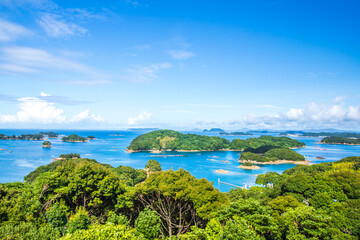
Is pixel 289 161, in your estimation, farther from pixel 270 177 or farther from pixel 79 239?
pixel 79 239

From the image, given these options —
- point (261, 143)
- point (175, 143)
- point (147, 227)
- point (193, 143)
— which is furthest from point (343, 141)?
point (147, 227)

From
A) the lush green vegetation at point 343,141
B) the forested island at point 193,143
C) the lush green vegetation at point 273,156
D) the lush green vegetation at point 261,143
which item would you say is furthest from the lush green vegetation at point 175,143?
the lush green vegetation at point 343,141

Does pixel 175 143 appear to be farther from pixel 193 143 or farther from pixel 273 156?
pixel 273 156

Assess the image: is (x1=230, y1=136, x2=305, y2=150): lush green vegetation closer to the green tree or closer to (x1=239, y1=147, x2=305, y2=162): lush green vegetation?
(x1=239, y1=147, x2=305, y2=162): lush green vegetation

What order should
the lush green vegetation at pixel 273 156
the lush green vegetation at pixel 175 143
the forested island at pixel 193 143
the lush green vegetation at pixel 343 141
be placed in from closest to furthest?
the lush green vegetation at pixel 273 156 → the lush green vegetation at pixel 175 143 → the forested island at pixel 193 143 → the lush green vegetation at pixel 343 141

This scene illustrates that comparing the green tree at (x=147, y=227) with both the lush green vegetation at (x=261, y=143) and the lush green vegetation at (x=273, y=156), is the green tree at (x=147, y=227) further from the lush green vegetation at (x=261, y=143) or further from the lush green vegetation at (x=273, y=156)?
the lush green vegetation at (x=261, y=143)

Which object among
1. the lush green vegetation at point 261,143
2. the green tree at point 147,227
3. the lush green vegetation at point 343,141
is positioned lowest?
the lush green vegetation at point 343,141

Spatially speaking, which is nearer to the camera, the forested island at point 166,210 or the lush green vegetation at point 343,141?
the forested island at point 166,210
